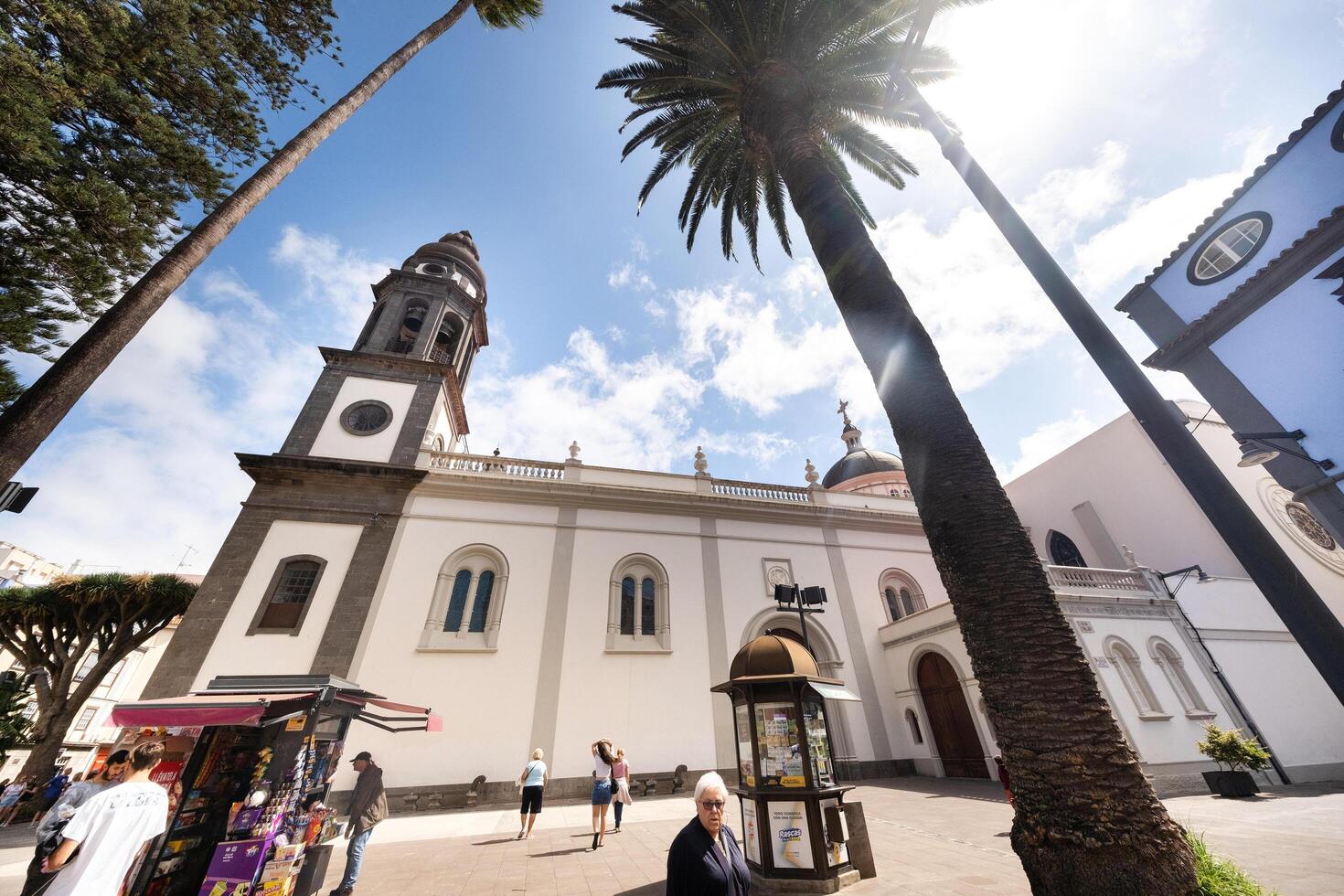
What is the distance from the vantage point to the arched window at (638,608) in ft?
46.8

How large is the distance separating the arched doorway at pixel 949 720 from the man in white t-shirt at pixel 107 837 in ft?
53.8

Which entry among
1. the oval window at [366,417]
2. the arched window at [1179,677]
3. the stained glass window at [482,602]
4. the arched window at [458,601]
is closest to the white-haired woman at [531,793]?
the stained glass window at [482,602]

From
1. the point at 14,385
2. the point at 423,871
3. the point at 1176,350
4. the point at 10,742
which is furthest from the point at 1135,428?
the point at 10,742

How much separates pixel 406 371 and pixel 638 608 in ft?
39.4

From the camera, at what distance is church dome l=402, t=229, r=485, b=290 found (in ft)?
69.3

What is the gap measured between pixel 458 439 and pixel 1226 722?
26.0 m

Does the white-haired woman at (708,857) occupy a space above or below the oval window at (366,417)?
below

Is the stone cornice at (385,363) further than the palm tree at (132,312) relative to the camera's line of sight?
Yes

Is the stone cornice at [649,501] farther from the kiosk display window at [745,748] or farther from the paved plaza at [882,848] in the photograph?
the kiosk display window at [745,748]

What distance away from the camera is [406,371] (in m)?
17.7

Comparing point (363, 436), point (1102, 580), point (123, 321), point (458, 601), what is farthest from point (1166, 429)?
point (363, 436)

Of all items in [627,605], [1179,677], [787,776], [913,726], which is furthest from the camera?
[627,605]

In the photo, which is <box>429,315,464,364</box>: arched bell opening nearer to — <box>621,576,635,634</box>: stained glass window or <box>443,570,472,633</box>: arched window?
<box>443,570,472,633</box>: arched window

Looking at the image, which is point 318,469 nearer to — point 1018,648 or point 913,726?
point 1018,648
